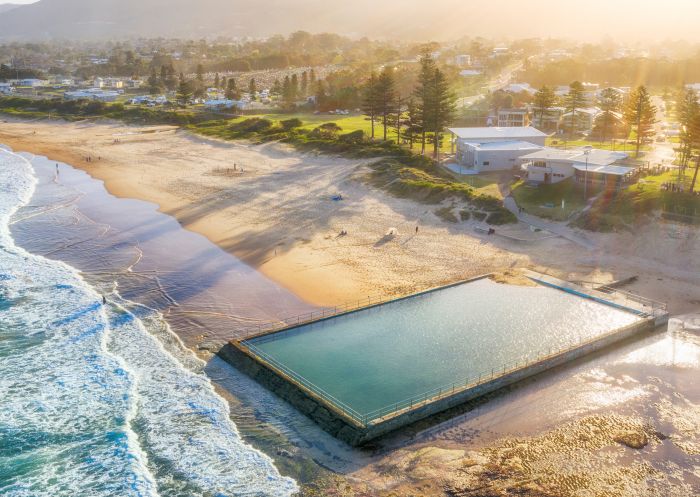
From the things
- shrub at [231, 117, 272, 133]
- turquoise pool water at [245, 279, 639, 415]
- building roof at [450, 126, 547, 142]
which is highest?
building roof at [450, 126, 547, 142]

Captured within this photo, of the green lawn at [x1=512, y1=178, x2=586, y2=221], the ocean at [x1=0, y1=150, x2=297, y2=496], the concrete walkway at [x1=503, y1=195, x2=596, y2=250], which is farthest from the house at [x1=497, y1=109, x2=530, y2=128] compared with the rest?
the ocean at [x1=0, y1=150, x2=297, y2=496]

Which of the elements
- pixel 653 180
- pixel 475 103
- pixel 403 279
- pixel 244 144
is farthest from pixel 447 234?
pixel 475 103

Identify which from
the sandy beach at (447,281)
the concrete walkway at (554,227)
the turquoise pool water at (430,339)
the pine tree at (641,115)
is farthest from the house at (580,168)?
the turquoise pool water at (430,339)

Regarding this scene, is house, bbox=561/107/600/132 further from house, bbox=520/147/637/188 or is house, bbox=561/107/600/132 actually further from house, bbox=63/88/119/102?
house, bbox=63/88/119/102

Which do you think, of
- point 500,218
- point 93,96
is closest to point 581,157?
point 500,218

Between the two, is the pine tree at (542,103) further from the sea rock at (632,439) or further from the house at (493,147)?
the sea rock at (632,439)

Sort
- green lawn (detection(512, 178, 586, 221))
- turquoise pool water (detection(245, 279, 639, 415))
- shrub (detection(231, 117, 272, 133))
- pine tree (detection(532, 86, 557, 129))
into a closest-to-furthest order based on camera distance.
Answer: turquoise pool water (detection(245, 279, 639, 415)) → green lawn (detection(512, 178, 586, 221)) → pine tree (detection(532, 86, 557, 129)) → shrub (detection(231, 117, 272, 133))
